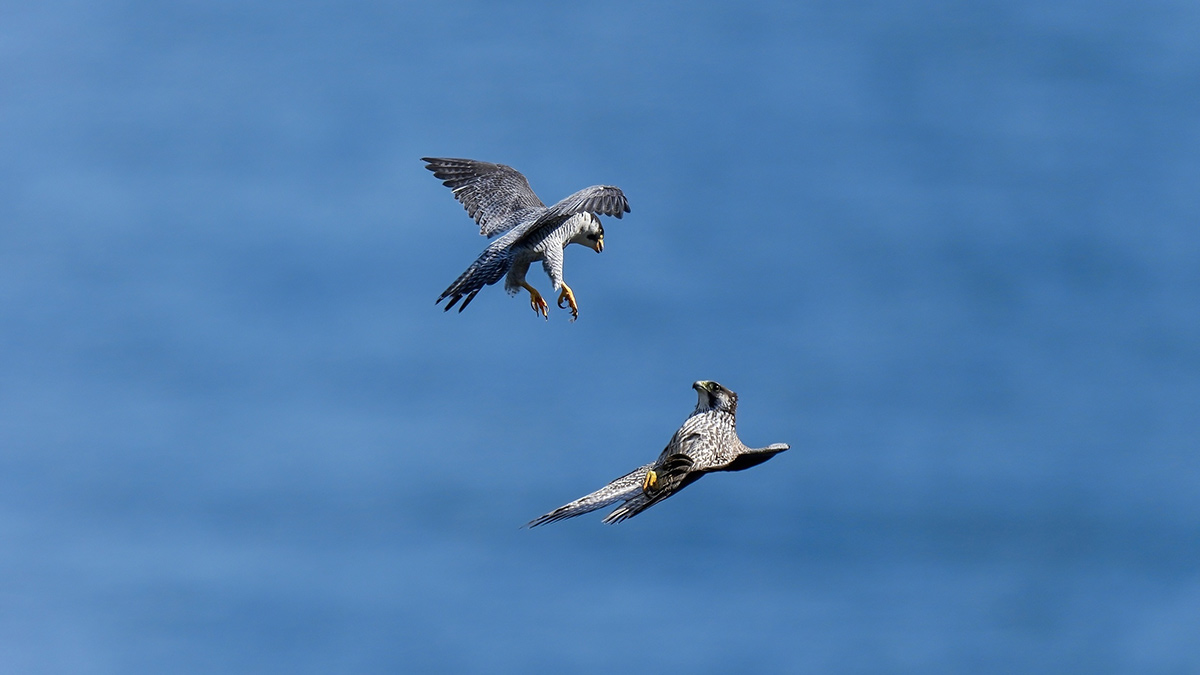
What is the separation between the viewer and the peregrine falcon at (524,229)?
81.9 feet

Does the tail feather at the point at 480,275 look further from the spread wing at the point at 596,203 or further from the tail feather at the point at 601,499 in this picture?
the tail feather at the point at 601,499

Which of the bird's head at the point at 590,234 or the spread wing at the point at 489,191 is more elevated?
the spread wing at the point at 489,191

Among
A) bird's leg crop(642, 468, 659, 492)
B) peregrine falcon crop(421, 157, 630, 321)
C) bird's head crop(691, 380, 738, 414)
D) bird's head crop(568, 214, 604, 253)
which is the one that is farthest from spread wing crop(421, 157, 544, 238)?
bird's leg crop(642, 468, 659, 492)

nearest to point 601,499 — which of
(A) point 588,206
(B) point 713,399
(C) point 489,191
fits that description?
(B) point 713,399

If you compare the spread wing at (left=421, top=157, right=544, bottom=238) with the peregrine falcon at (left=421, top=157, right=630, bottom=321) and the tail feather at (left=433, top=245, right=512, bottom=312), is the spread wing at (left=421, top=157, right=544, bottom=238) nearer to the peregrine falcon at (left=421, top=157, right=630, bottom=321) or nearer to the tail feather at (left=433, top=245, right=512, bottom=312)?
the peregrine falcon at (left=421, top=157, right=630, bottom=321)

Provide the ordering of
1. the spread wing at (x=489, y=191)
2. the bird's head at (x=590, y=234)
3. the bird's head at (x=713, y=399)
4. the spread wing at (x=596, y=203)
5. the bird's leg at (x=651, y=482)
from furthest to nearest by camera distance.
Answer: the spread wing at (x=489, y=191)
the bird's head at (x=590, y=234)
the spread wing at (x=596, y=203)
the bird's head at (x=713, y=399)
the bird's leg at (x=651, y=482)

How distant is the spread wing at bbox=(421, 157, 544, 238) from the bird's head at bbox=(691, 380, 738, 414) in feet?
30.8

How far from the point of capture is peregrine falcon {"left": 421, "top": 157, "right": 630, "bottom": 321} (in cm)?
2495

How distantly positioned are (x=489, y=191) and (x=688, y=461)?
13.5 meters

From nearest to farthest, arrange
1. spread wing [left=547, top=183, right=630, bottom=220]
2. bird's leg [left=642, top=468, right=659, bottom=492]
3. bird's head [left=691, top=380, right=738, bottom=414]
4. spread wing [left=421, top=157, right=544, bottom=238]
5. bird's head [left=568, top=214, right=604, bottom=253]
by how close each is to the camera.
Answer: bird's leg [left=642, top=468, right=659, bottom=492] < bird's head [left=691, top=380, right=738, bottom=414] < spread wing [left=547, top=183, right=630, bottom=220] < bird's head [left=568, top=214, right=604, bottom=253] < spread wing [left=421, top=157, right=544, bottom=238]

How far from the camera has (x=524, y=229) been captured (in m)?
26.1

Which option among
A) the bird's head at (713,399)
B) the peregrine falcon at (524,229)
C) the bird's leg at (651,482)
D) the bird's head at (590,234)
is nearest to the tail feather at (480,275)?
the peregrine falcon at (524,229)

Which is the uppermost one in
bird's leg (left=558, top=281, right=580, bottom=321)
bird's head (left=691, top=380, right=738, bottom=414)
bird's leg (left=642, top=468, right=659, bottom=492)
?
bird's leg (left=558, top=281, right=580, bottom=321)

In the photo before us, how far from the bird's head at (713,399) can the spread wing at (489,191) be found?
30.8 feet
